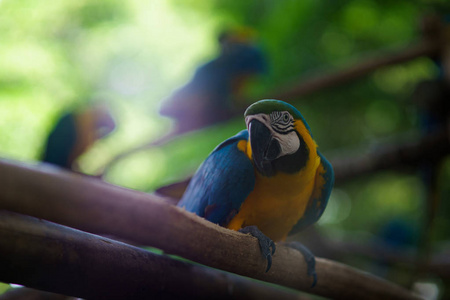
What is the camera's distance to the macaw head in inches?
40.0

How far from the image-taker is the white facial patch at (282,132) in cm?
101

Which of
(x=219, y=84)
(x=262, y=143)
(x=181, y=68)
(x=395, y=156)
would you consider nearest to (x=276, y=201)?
(x=262, y=143)

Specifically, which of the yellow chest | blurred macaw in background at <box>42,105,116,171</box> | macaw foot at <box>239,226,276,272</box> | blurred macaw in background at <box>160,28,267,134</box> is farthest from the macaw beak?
blurred macaw in background at <box>42,105,116,171</box>

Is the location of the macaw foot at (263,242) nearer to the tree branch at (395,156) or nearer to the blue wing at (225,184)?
the blue wing at (225,184)

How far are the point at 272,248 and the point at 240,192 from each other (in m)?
0.21

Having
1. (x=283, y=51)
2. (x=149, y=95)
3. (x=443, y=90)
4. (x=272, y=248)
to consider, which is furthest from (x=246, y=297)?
(x=283, y=51)

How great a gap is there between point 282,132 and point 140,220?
446mm

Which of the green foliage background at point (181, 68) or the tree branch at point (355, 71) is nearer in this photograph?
the tree branch at point (355, 71)

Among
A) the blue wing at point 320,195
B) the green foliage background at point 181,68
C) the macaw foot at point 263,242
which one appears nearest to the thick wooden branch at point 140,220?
the macaw foot at point 263,242

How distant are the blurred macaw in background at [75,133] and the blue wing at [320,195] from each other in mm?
3247

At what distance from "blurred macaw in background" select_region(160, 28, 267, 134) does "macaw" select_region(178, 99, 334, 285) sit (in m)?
2.58

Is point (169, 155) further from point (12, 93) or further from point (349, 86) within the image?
point (349, 86)

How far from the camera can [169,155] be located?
4.11 meters

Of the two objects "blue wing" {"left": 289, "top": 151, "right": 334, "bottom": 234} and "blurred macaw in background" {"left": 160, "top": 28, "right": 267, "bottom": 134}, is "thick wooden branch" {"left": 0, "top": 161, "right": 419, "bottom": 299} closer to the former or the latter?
"blue wing" {"left": 289, "top": 151, "right": 334, "bottom": 234}
